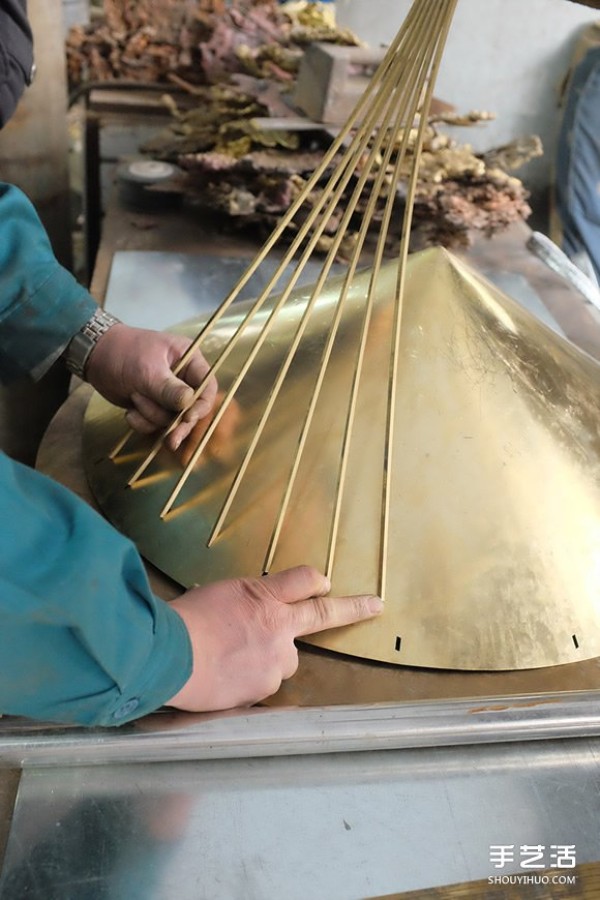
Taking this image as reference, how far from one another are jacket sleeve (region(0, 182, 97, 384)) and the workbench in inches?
14.5

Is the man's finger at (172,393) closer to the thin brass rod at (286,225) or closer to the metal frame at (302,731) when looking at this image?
the thin brass rod at (286,225)

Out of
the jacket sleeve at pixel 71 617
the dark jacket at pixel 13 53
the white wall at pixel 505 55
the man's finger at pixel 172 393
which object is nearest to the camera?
the jacket sleeve at pixel 71 617

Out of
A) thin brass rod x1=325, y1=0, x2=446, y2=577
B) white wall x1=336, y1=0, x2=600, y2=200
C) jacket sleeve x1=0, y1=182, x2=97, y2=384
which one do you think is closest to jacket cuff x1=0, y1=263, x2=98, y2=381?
jacket sleeve x1=0, y1=182, x2=97, y2=384

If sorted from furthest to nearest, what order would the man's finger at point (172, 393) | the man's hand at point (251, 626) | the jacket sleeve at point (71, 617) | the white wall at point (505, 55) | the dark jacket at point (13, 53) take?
the white wall at point (505, 55)
the dark jacket at point (13, 53)
the man's finger at point (172, 393)
the man's hand at point (251, 626)
the jacket sleeve at point (71, 617)

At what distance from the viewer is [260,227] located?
1.32 metres

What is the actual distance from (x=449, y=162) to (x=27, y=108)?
2.24 ft

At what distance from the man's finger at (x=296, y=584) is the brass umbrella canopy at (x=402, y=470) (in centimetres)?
2

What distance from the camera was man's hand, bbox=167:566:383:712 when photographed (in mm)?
539

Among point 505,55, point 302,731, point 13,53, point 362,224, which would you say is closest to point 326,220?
point 362,224

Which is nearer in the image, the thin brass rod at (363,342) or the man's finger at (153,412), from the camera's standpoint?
the thin brass rod at (363,342)

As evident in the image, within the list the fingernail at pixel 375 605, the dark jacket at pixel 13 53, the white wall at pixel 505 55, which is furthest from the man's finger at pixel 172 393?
the white wall at pixel 505 55

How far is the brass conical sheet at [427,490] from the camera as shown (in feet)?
1.99

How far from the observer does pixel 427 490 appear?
2.04 ft

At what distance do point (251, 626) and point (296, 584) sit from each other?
0.05 metres
